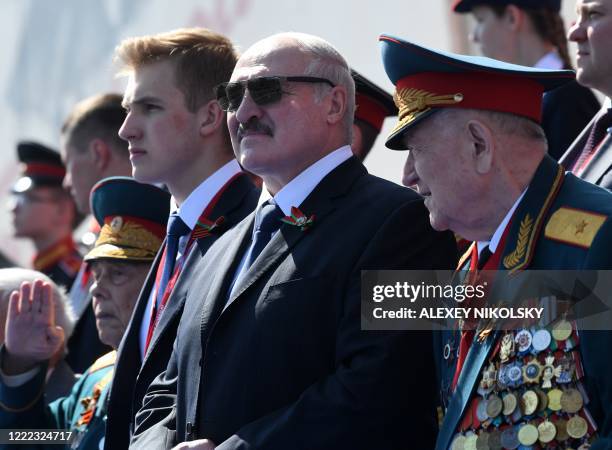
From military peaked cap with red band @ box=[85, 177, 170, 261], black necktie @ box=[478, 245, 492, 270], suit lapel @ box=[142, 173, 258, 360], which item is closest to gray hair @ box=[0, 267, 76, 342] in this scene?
military peaked cap with red band @ box=[85, 177, 170, 261]

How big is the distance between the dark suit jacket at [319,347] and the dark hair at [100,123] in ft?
9.68

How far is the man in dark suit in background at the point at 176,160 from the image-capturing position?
4.89 m

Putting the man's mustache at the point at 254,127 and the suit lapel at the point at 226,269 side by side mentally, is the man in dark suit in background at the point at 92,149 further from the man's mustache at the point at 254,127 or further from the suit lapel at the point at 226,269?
the man's mustache at the point at 254,127

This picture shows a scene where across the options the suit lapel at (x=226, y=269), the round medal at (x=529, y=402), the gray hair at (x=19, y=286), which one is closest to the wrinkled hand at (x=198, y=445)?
the suit lapel at (x=226, y=269)

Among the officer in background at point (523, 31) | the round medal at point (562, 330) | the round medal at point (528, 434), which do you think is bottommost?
the round medal at point (528, 434)

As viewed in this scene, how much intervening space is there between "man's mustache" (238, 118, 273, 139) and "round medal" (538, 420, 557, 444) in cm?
144

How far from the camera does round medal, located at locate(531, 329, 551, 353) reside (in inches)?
134

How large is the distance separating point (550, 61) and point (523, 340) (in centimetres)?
291

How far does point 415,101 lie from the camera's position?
3869 mm

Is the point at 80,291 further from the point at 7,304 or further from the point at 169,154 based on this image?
the point at 169,154

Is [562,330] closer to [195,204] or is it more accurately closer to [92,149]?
[195,204]

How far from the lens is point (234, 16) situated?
8.33 meters

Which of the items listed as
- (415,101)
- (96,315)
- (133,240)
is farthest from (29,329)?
(415,101)

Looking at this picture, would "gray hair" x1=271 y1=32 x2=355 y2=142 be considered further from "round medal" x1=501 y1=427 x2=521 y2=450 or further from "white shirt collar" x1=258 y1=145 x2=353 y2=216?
"round medal" x1=501 y1=427 x2=521 y2=450
